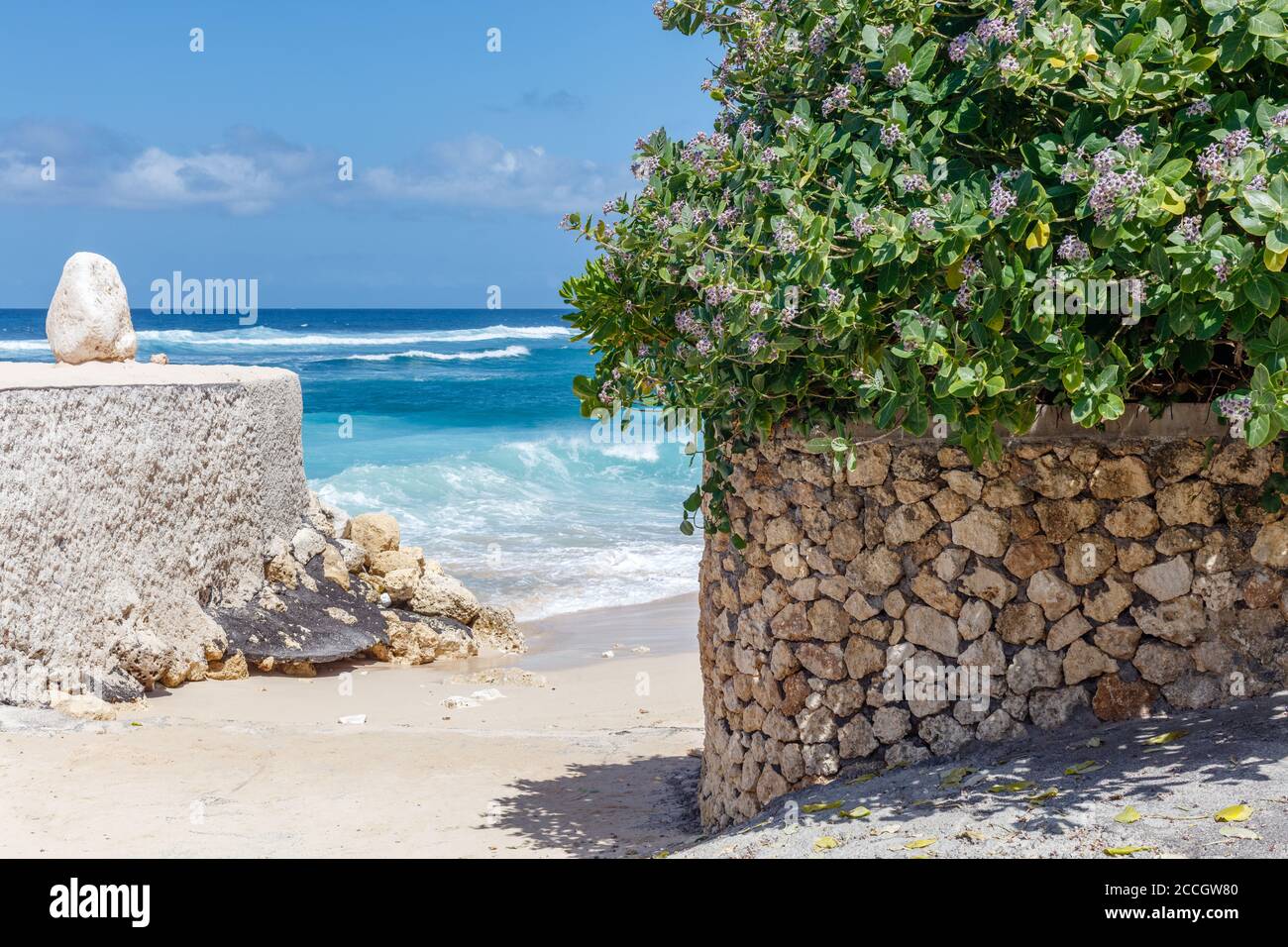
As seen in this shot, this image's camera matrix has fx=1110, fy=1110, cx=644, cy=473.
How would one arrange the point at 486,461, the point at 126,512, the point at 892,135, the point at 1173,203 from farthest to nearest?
1. the point at 486,461
2. the point at 126,512
3. the point at 892,135
4. the point at 1173,203

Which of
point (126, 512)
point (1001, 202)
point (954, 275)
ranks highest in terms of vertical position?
point (1001, 202)

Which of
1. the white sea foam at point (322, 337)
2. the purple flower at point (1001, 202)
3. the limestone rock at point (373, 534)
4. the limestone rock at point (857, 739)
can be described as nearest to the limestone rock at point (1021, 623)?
the limestone rock at point (857, 739)

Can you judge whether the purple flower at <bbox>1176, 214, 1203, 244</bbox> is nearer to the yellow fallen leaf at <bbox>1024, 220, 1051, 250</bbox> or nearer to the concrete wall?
the yellow fallen leaf at <bbox>1024, 220, 1051, 250</bbox>

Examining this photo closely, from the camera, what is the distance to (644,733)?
29.7ft

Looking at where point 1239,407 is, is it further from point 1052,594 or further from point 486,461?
point 486,461

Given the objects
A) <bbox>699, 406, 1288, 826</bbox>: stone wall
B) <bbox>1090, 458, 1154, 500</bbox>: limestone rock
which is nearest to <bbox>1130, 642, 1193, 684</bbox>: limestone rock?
<bbox>699, 406, 1288, 826</bbox>: stone wall

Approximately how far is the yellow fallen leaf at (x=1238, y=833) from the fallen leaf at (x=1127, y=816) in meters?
0.27

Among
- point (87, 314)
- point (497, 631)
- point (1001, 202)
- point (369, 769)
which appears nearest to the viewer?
point (1001, 202)

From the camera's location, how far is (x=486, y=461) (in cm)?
2692

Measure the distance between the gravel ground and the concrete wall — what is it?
6273 mm

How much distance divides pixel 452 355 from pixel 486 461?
97.0ft

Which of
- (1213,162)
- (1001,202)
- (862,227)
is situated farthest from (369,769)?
(1213,162)

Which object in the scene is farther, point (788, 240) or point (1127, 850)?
point (788, 240)

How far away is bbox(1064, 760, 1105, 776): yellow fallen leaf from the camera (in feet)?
A: 14.4
